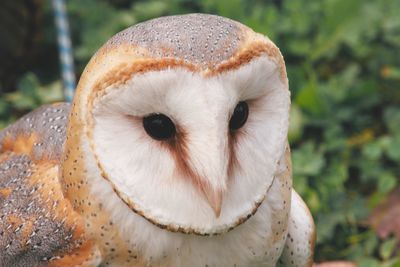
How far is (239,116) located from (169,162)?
0.15 meters

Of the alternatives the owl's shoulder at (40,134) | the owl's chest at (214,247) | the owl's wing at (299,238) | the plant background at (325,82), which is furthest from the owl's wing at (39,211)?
the plant background at (325,82)

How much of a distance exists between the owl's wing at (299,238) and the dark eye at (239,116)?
0.48 meters

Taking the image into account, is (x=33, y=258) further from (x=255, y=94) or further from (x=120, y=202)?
(x=255, y=94)

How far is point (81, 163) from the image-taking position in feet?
5.66

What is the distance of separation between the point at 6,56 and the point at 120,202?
7.18 feet

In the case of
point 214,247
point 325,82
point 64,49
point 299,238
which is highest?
point 214,247

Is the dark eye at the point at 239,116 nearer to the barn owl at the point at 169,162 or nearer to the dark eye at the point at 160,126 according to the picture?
the barn owl at the point at 169,162

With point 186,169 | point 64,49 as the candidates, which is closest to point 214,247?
point 186,169

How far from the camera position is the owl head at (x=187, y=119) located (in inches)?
60.6

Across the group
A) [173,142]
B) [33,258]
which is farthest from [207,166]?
[33,258]

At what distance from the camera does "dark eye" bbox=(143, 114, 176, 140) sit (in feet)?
5.20

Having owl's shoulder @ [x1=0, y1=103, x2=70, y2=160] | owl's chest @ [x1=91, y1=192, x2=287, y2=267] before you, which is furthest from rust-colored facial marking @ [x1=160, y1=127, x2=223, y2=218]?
owl's shoulder @ [x1=0, y1=103, x2=70, y2=160]

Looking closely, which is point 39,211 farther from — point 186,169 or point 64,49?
point 64,49

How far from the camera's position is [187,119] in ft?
5.08
